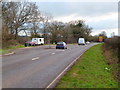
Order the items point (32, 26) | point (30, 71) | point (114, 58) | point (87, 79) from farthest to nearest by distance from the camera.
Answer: point (32, 26), point (114, 58), point (30, 71), point (87, 79)

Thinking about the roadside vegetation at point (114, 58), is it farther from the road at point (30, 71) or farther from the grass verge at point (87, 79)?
the road at point (30, 71)

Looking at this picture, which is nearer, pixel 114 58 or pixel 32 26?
pixel 114 58

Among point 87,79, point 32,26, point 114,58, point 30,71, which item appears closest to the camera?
point 87,79

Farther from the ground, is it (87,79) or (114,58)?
(87,79)

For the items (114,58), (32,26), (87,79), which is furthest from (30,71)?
(32,26)

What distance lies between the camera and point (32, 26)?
6222 cm

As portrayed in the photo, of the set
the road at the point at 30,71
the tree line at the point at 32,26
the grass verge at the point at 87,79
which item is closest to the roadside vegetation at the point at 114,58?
the grass verge at the point at 87,79

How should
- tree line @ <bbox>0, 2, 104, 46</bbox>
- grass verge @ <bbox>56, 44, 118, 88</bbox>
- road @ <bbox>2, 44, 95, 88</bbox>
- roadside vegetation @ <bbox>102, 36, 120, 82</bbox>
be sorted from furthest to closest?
1. tree line @ <bbox>0, 2, 104, 46</bbox>
2. roadside vegetation @ <bbox>102, 36, 120, 82</bbox>
3. road @ <bbox>2, 44, 95, 88</bbox>
4. grass verge @ <bbox>56, 44, 118, 88</bbox>

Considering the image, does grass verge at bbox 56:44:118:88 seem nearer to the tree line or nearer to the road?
the road

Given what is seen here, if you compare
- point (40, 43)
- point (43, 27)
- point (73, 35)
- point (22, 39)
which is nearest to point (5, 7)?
point (22, 39)

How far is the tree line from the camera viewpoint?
48447 mm

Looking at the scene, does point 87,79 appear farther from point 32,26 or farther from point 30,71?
point 32,26

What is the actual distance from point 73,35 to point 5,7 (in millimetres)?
65026

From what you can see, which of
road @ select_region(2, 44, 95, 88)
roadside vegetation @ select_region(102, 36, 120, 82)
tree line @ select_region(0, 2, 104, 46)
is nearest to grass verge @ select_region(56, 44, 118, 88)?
roadside vegetation @ select_region(102, 36, 120, 82)
